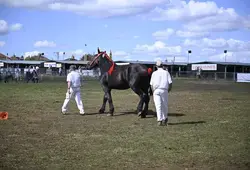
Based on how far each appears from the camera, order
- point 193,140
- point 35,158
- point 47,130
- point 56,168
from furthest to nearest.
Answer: point 47,130
point 193,140
point 35,158
point 56,168

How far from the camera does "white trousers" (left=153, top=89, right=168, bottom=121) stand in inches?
444

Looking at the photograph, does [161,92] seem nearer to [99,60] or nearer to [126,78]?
[126,78]

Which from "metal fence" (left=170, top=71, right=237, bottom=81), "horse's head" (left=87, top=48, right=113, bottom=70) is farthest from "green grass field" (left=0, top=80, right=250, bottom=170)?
"metal fence" (left=170, top=71, right=237, bottom=81)

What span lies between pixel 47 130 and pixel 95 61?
5.28 meters

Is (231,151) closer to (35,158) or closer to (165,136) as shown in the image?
(165,136)

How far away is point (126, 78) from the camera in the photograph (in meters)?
14.1

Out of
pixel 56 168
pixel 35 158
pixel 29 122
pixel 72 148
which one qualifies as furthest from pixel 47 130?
pixel 56 168

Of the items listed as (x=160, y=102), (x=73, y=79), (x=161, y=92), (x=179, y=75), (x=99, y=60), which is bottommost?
(x=179, y=75)

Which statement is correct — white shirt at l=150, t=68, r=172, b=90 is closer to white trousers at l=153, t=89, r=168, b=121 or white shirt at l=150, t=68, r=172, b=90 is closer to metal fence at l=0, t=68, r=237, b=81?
white trousers at l=153, t=89, r=168, b=121

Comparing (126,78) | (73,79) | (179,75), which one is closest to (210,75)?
(179,75)

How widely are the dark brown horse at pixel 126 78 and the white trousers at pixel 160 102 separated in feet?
6.72

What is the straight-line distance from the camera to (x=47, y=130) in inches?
418

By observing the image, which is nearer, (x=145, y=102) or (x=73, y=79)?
(x=145, y=102)

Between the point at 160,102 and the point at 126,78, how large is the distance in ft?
10.1
